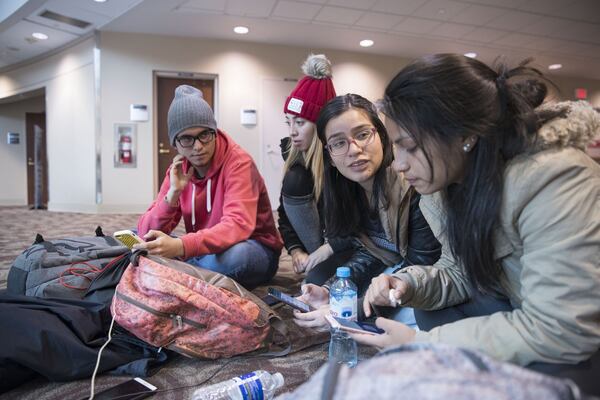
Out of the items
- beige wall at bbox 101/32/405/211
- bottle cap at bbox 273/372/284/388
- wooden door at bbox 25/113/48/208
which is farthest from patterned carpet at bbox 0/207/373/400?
wooden door at bbox 25/113/48/208

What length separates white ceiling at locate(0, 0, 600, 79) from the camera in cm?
497

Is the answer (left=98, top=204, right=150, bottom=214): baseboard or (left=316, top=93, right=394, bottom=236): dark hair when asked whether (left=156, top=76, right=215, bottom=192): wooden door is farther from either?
(left=316, top=93, right=394, bottom=236): dark hair

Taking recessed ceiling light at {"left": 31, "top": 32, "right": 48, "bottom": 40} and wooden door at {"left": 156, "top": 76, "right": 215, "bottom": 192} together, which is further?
wooden door at {"left": 156, "top": 76, "right": 215, "bottom": 192}

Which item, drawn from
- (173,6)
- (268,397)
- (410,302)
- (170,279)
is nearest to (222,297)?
(170,279)

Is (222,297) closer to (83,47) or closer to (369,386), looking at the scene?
(369,386)

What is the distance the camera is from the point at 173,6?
4.99m

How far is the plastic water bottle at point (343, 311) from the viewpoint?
1167 mm

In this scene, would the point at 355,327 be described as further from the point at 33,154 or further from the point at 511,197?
the point at 33,154

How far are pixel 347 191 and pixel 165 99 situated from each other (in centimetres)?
542

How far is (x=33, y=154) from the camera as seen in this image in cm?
943

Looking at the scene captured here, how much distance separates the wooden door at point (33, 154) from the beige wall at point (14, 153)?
0.13 meters

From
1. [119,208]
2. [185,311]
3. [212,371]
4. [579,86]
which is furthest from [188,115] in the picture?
[579,86]

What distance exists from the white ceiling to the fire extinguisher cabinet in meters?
1.39

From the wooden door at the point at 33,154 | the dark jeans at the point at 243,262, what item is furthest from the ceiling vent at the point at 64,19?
the dark jeans at the point at 243,262
